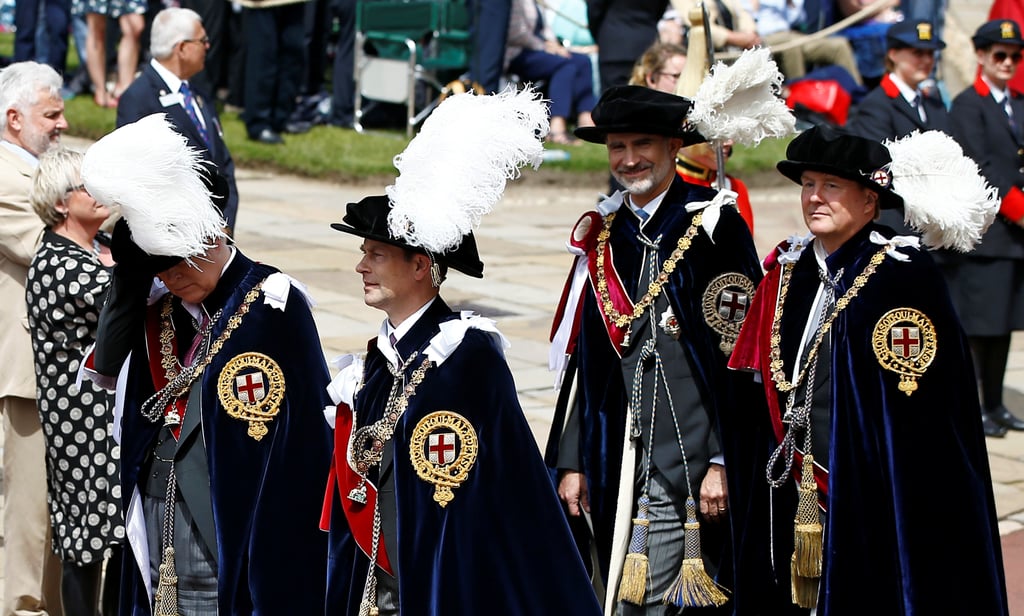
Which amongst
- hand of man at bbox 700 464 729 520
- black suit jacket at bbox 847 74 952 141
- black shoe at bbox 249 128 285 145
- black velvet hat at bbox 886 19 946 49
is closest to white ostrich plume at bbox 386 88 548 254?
hand of man at bbox 700 464 729 520

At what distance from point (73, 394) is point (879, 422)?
259cm

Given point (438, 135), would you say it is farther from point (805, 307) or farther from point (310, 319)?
point (805, 307)

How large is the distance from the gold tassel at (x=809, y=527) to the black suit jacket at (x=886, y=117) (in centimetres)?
371

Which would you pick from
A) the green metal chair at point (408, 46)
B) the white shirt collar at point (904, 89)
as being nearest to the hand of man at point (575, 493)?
the white shirt collar at point (904, 89)

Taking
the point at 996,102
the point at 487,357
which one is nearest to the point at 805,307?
the point at 487,357

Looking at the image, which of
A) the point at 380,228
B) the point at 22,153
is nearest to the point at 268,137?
the point at 22,153

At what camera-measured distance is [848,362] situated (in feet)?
15.6

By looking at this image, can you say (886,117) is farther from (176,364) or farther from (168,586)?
(168,586)

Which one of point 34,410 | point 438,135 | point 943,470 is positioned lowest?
point 34,410

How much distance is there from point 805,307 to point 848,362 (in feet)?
0.83

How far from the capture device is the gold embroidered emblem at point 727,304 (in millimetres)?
5223

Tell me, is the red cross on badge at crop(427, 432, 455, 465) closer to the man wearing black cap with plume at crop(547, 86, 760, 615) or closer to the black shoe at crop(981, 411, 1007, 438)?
the man wearing black cap with plume at crop(547, 86, 760, 615)

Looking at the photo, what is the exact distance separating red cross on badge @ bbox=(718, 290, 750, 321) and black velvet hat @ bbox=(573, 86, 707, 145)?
1.77 feet

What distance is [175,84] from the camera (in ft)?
26.0
